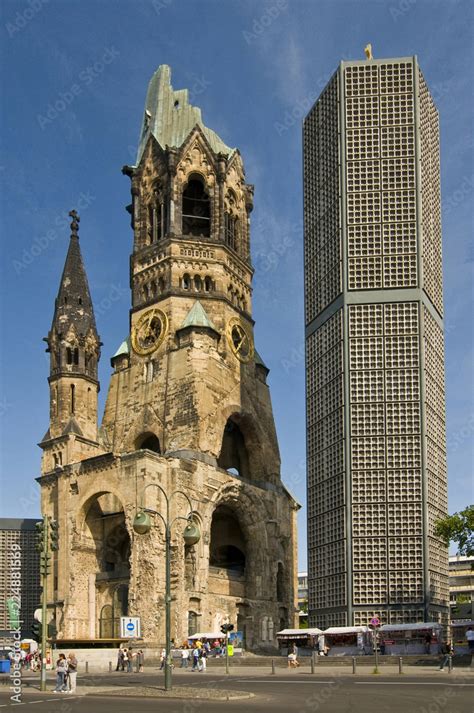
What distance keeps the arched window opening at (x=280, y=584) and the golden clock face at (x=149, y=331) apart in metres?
20.3

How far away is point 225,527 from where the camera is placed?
261ft

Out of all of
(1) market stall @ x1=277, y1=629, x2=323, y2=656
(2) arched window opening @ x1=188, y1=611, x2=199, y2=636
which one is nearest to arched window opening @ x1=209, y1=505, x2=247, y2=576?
(2) arched window opening @ x1=188, y1=611, x2=199, y2=636

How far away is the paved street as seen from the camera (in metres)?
25.5

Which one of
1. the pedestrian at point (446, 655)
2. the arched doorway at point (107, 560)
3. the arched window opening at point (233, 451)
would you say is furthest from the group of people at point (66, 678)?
the arched window opening at point (233, 451)

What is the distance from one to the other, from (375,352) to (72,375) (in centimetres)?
2349

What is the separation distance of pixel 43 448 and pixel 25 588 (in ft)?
50.0

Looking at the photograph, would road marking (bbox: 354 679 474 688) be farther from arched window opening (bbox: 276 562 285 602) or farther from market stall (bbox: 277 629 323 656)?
arched window opening (bbox: 276 562 285 602)

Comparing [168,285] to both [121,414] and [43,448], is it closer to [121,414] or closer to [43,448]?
[121,414]

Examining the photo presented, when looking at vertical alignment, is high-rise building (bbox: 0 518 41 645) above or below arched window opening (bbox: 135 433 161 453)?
below

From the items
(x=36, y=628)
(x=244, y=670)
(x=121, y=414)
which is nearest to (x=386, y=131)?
(x=121, y=414)

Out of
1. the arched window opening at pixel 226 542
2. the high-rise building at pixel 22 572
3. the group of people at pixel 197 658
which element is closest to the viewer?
the group of people at pixel 197 658

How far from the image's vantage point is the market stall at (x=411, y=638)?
177ft

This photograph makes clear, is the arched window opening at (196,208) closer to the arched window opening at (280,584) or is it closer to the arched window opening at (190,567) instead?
the arched window opening at (280,584)

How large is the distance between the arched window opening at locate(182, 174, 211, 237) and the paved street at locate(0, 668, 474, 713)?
50176mm
